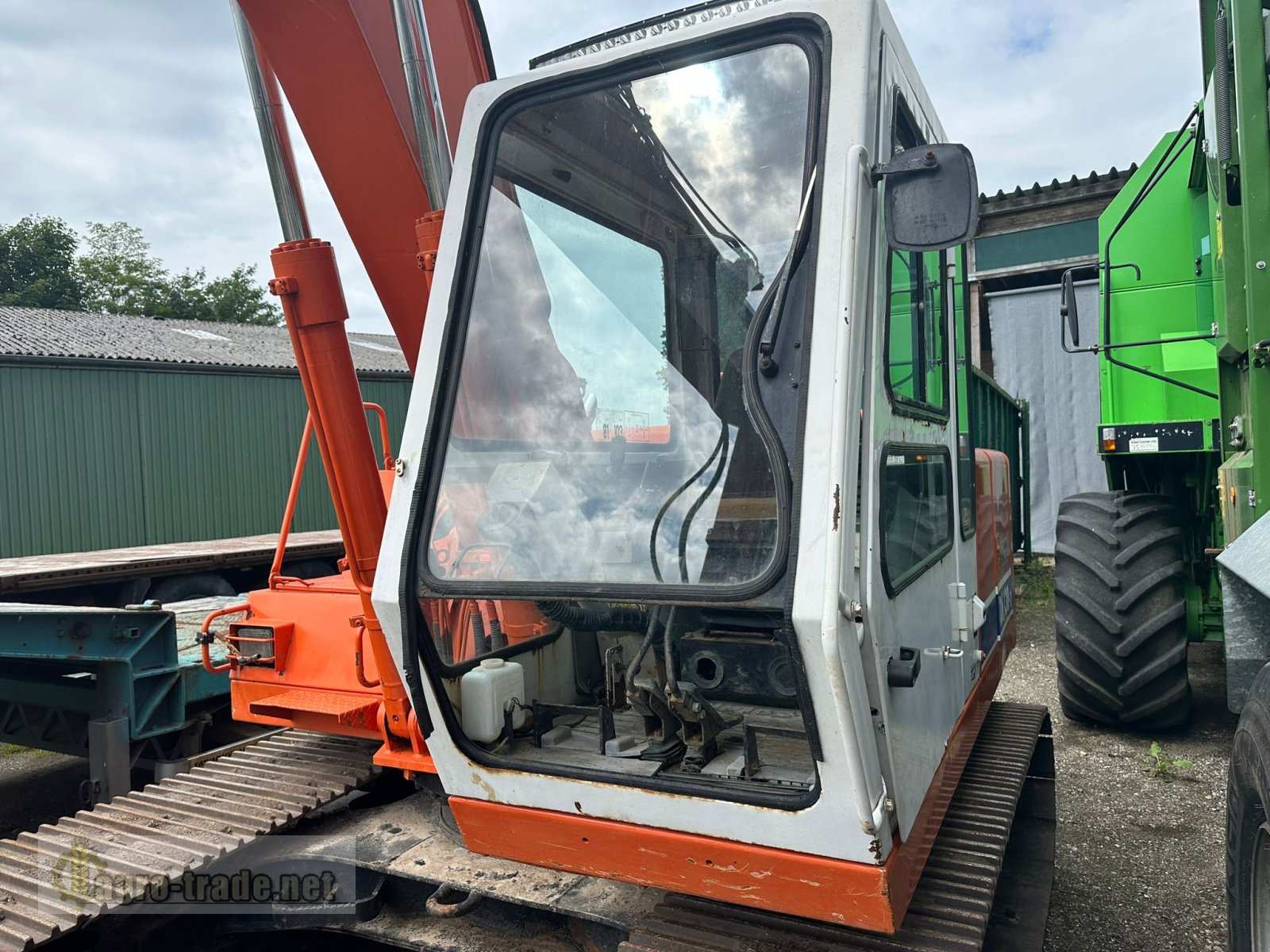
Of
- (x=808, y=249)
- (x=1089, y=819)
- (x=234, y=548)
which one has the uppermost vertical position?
(x=808, y=249)

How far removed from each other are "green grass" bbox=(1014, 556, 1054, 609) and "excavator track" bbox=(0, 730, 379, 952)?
7131 millimetres

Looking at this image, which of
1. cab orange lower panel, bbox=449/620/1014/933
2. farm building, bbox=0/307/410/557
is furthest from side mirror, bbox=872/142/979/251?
farm building, bbox=0/307/410/557

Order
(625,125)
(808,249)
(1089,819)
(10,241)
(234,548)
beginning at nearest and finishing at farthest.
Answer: (808,249) → (625,125) → (1089,819) → (234,548) → (10,241)

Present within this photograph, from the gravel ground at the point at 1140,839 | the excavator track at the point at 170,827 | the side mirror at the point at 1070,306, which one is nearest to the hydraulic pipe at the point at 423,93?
the excavator track at the point at 170,827

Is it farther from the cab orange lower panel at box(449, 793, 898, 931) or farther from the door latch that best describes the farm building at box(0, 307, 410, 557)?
the door latch

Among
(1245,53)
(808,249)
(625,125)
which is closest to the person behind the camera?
(808,249)

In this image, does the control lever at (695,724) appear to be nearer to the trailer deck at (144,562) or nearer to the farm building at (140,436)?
the trailer deck at (144,562)

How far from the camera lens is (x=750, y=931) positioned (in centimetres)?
197

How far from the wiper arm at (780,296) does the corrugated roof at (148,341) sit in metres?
11.8

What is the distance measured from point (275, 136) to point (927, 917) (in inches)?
103

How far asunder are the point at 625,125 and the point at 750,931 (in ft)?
5.66

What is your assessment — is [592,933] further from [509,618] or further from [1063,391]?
[1063,391]

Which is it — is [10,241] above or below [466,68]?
above

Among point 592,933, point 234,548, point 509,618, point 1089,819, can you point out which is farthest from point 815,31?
point 234,548
